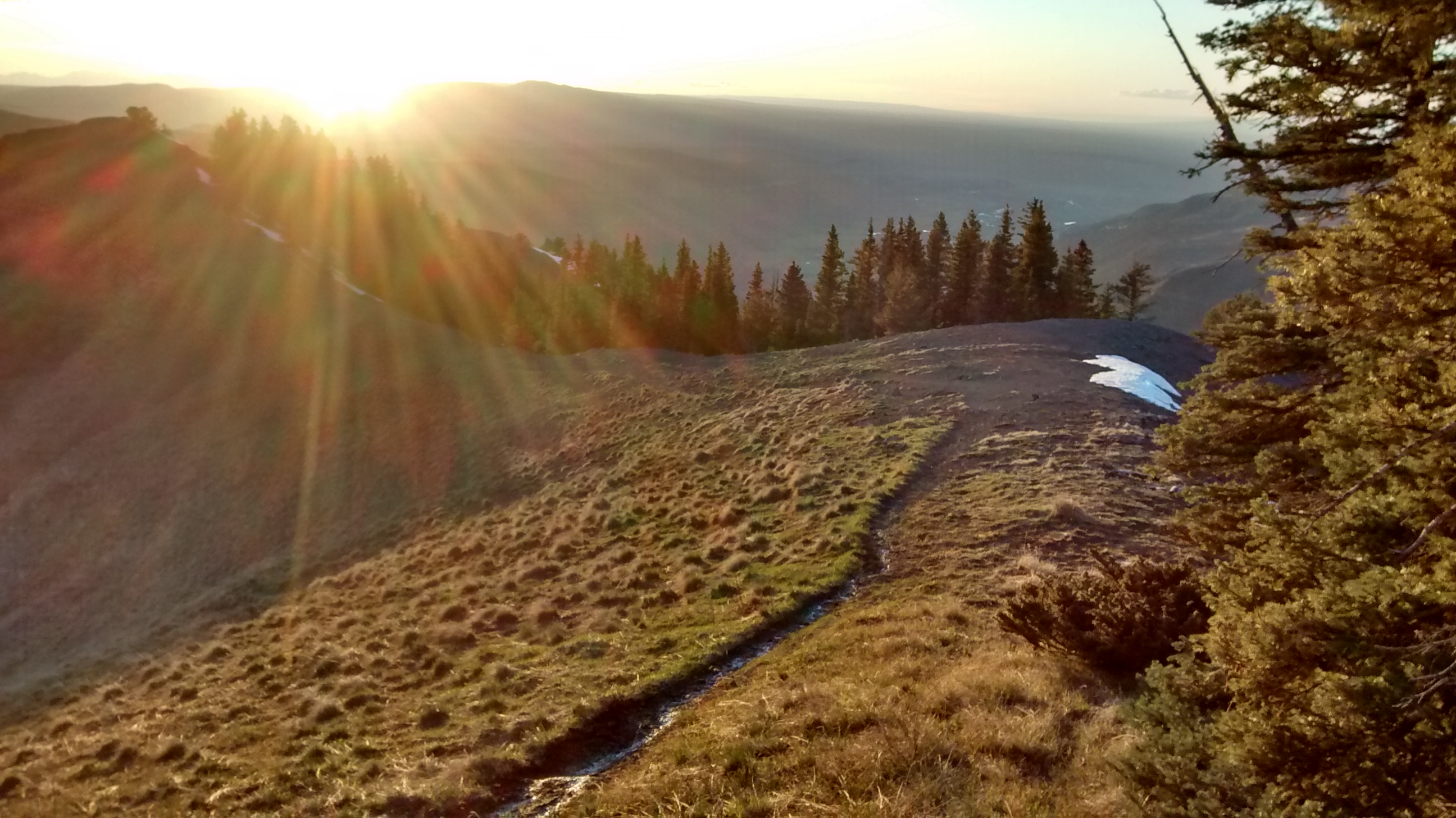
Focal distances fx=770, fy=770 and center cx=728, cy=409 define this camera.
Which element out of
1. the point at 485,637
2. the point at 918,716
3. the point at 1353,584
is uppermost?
the point at 1353,584

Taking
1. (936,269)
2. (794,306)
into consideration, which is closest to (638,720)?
(936,269)

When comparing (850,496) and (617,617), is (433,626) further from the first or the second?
(850,496)

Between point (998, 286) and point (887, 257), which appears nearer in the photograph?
point (998, 286)

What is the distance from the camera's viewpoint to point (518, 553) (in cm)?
2539

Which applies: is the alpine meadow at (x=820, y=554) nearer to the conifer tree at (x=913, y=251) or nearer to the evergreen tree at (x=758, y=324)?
the evergreen tree at (x=758, y=324)

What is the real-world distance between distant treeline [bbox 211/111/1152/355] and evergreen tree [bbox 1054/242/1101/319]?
161 mm

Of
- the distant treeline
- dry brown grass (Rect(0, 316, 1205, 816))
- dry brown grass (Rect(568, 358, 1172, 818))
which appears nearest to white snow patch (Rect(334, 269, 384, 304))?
the distant treeline

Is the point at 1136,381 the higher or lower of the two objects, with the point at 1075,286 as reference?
lower

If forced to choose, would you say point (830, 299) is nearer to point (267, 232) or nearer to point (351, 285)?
point (351, 285)

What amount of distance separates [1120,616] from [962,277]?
65298mm

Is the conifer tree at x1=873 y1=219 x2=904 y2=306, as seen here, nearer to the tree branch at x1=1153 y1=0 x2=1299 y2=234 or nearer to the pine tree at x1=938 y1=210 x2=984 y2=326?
the pine tree at x1=938 y1=210 x2=984 y2=326

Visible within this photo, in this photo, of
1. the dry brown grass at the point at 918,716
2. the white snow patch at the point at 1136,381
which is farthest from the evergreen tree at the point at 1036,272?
the dry brown grass at the point at 918,716

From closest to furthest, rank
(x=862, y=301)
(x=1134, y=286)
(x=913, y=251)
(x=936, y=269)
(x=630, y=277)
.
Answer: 1. (x=1134, y=286)
2. (x=630, y=277)
3. (x=913, y=251)
4. (x=936, y=269)
5. (x=862, y=301)

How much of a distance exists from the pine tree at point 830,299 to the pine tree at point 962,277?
11.5 m
